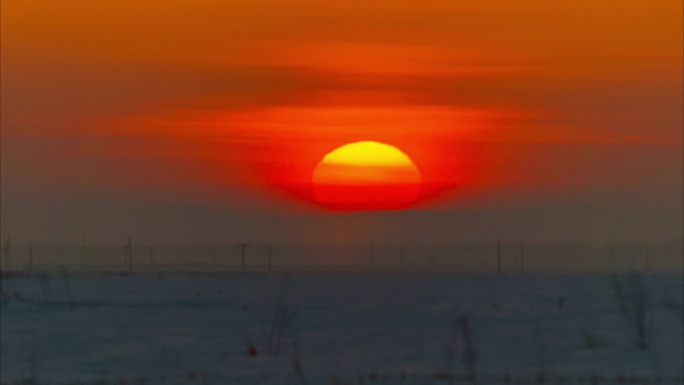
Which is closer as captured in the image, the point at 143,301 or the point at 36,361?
the point at 36,361

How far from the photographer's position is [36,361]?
21219 mm

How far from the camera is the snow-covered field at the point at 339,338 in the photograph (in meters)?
19.0

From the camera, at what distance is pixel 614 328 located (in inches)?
1084

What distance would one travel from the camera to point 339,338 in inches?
991

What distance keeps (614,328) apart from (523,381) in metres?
10.6

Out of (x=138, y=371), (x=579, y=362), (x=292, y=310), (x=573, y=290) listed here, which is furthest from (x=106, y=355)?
(x=573, y=290)

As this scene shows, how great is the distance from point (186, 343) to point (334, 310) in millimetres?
9065

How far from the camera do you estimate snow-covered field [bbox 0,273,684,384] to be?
19031 mm

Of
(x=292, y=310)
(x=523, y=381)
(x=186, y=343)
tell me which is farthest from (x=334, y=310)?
(x=523, y=381)

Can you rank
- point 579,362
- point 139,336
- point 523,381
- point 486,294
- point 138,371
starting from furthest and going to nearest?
point 486,294, point 139,336, point 579,362, point 138,371, point 523,381

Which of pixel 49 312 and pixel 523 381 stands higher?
pixel 49 312

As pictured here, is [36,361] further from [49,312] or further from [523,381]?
[49,312]

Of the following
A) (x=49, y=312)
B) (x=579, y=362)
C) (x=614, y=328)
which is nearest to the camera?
(x=579, y=362)

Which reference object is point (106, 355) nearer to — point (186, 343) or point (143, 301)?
point (186, 343)
